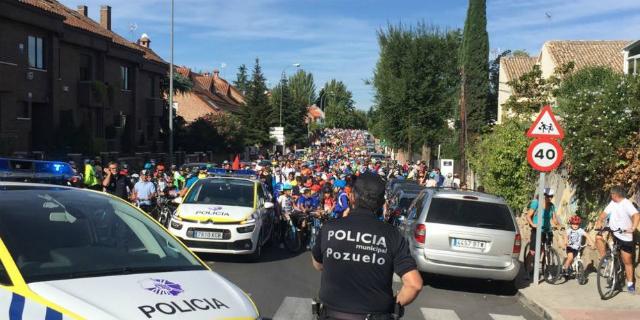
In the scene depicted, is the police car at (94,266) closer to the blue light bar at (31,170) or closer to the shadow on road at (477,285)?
the blue light bar at (31,170)

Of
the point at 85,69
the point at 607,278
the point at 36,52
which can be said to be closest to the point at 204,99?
the point at 85,69

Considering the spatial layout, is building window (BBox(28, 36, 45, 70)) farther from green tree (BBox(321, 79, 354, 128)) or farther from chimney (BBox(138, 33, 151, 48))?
green tree (BBox(321, 79, 354, 128))

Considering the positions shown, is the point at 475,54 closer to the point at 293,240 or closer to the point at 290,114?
the point at 290,114

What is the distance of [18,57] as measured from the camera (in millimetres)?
26016

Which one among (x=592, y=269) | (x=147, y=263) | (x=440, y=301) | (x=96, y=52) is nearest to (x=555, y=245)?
(x=592, y=269)

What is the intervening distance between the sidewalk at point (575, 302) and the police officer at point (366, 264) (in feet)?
17.4

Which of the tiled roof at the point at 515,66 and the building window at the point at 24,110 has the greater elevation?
the tiled roof at the point at 515,66

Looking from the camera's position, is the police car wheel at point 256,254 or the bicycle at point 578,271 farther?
the police car wheel at point 256,254

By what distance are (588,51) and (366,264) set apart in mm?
42672

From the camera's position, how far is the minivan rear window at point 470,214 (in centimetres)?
992

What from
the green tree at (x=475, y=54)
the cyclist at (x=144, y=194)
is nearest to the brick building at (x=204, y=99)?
the green tree at (x=475, y=54)

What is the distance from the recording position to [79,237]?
4.02 metres

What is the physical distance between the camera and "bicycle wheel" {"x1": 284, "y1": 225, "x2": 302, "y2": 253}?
44.9ft

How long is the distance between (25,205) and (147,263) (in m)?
0.84
